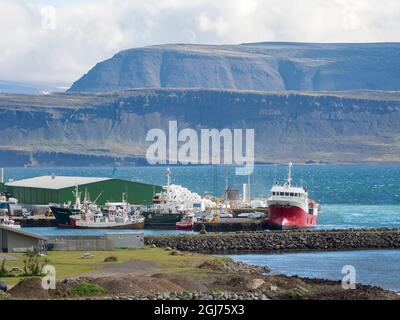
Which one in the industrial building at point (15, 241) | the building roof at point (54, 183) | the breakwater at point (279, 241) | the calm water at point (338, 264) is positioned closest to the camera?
the calm water at point (338, 264)

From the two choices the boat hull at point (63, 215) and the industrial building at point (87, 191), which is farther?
the industrial building at point (87, 191)

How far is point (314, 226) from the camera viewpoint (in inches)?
4033

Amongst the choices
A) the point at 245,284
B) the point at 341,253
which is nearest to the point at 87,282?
the point at 245,284

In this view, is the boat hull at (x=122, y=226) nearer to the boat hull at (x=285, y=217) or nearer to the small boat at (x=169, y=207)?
the small boat at (x=169, y=207)

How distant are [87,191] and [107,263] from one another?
62844mm

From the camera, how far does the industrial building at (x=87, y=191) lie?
117188 mm

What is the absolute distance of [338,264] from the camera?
66250 mm

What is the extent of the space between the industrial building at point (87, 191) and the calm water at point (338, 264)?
150ft

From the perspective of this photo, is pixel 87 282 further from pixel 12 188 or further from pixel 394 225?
pixel 12 188

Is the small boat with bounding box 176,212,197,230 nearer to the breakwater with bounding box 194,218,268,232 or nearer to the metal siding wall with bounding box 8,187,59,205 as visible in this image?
the breakwater with bounding box 194,218,268,232

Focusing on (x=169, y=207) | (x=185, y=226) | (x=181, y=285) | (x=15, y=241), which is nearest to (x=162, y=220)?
(x=169, y=207)

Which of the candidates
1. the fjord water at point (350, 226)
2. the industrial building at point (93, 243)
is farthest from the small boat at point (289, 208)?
the industrial building at point (93, 243)
